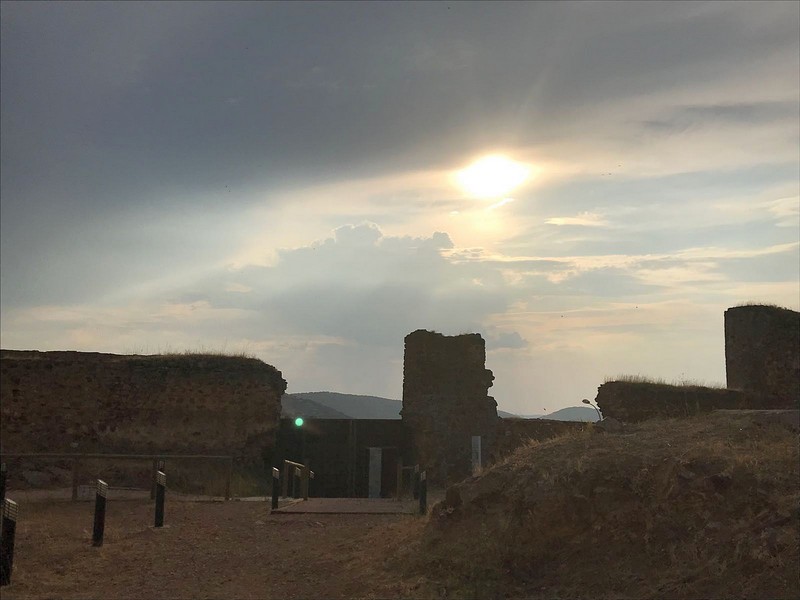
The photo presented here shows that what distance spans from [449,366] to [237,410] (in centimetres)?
691

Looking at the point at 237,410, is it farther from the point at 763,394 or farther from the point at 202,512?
the point at 763,394

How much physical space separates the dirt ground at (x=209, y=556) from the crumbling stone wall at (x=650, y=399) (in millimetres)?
10648

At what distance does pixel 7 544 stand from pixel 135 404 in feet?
43.5

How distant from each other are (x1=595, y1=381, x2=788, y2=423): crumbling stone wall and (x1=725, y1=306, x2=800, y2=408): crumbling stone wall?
1.52 metres

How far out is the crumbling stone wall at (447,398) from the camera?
2409 centimetres

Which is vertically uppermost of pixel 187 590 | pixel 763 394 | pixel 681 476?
pixel 763 394

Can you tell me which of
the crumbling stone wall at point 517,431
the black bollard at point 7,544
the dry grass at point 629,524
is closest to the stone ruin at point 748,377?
the crumbling stone wall at point 517,431

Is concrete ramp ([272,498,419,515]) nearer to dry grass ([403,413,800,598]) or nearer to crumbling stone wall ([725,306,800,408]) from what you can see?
dry grass ([403,413,800,598])

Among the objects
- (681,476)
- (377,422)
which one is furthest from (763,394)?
(681,476)

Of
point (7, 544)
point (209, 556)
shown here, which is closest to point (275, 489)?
point (209, 556)

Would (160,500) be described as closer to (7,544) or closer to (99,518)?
(99,518)

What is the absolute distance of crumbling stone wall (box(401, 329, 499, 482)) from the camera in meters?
24.1

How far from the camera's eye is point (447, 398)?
2448 cm

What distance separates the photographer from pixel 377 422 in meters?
24.6
